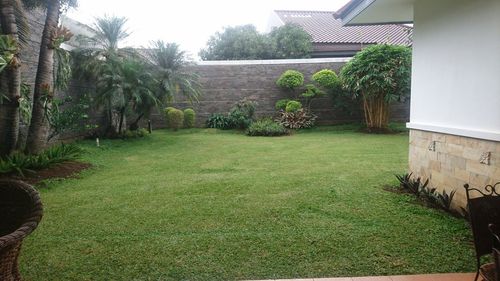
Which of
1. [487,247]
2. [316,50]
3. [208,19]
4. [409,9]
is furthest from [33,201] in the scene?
[208,19]

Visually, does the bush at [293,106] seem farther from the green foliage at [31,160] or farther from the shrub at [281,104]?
the green foliage at [31,160]

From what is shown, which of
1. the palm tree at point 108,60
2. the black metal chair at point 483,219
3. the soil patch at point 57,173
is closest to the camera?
the black metal chair at point 483,219

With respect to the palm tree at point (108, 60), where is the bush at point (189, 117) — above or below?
below

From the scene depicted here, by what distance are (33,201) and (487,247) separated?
251 cm

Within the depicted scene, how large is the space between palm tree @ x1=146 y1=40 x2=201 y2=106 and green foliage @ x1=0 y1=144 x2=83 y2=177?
434 centimetres

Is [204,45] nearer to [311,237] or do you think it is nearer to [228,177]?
[228,177]

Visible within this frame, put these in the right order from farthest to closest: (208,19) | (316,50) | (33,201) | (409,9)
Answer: (208,19), (316,50), (409,9), (33,201)

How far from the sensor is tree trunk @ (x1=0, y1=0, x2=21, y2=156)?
5613 millimetres

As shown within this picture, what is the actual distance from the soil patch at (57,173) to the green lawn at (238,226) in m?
0.25

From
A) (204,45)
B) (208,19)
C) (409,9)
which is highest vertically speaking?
(208,19)

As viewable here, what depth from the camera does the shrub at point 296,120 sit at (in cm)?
1256

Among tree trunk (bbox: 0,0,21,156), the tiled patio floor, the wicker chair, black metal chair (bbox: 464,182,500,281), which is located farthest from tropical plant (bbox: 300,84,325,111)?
the wicker chair

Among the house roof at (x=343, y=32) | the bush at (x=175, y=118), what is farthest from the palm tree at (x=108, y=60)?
the house roof at (x=343, y=32)

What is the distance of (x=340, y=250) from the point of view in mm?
2896
